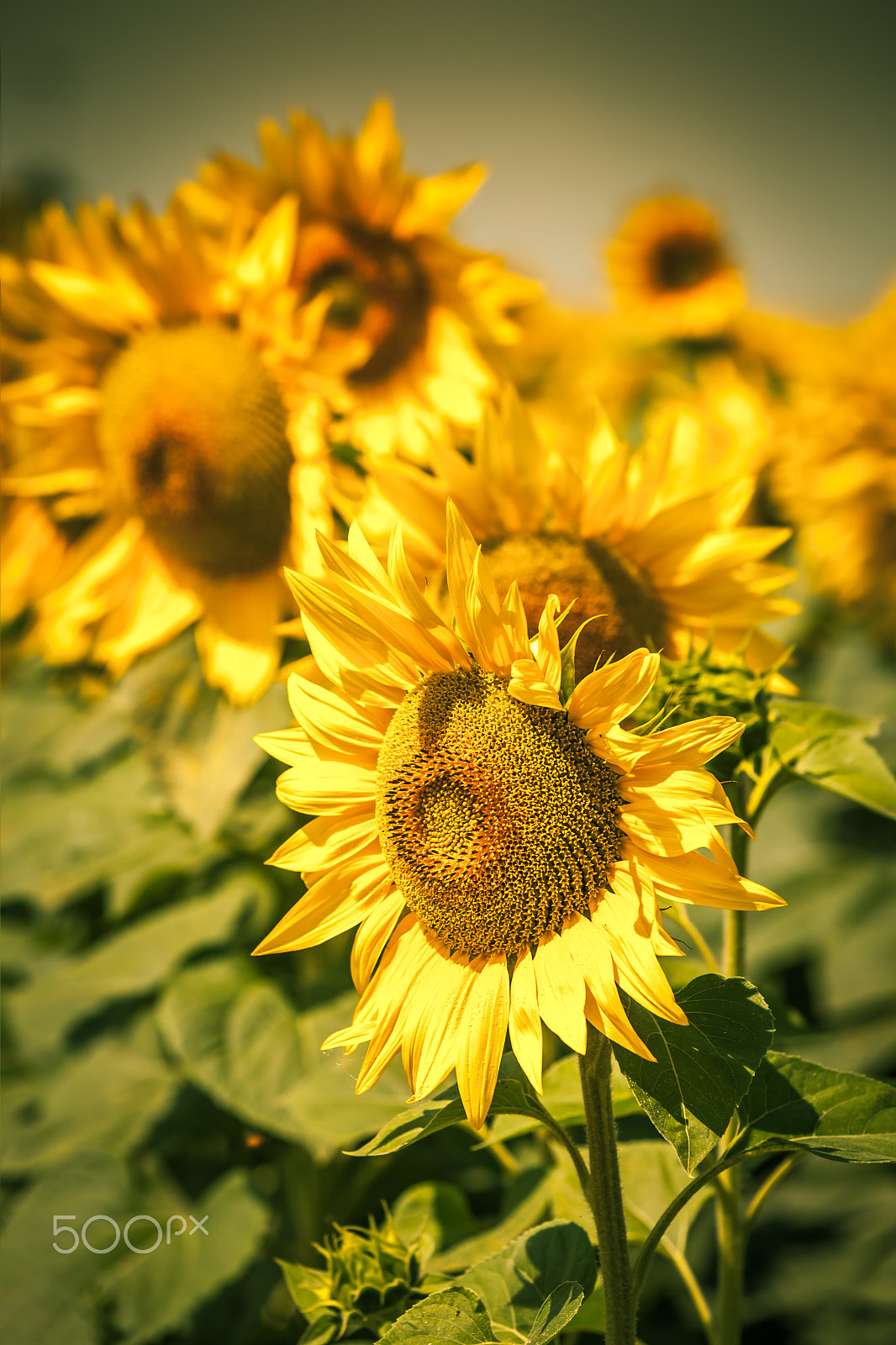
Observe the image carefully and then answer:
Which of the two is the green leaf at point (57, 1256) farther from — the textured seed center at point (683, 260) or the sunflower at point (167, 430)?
the textured seed center at point (683, 260)

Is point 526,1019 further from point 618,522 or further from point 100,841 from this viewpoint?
point 100,841

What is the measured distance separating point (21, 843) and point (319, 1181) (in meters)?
0.77

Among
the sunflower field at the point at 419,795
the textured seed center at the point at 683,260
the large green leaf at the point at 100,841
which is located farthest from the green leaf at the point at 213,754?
the textured seed center at the point at 683,260

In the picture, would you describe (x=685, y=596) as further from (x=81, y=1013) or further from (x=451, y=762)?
(x=81, y=1013)

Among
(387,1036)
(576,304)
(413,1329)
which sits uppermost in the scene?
(576,304)

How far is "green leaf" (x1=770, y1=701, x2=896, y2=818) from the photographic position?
73 centimetres

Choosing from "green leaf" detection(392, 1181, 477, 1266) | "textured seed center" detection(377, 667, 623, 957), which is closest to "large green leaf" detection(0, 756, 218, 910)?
"green leaf" detection(392, 1181, 477, 1266)

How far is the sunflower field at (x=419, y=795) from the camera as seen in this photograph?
657 mm

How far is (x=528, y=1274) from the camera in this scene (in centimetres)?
72

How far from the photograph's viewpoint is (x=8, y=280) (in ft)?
4.91

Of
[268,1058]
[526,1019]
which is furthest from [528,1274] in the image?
[268,1058]

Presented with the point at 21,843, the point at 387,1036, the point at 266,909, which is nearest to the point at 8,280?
the point at 21,843

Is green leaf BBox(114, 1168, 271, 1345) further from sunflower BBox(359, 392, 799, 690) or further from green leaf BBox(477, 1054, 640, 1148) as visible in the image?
sunflower BBox(359, 392, 799, 690)

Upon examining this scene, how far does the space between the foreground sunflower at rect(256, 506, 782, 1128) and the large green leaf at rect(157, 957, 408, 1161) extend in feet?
1.21
